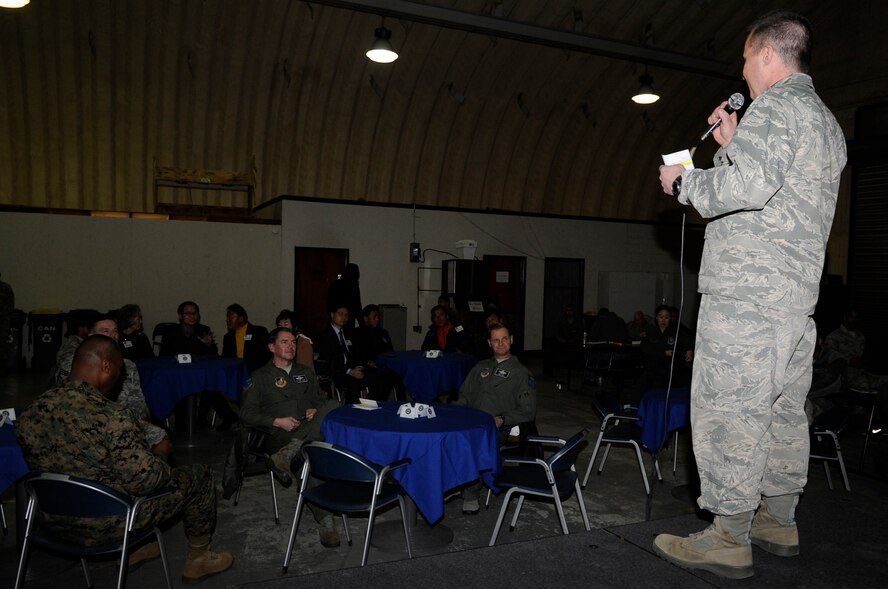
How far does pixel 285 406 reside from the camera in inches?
203

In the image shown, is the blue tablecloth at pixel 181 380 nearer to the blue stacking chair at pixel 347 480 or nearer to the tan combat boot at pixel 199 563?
the tan combat boot at pixel 199 563

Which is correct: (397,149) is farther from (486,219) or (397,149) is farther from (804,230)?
(804,230)

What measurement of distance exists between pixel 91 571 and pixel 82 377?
56.0 inches

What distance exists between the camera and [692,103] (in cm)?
1577

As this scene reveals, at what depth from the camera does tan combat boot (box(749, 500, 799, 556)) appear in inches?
86.3

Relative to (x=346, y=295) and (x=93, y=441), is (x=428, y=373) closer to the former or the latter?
(x=346, y=295)

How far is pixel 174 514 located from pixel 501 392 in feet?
8.76

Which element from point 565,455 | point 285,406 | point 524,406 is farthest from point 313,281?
point 565,455

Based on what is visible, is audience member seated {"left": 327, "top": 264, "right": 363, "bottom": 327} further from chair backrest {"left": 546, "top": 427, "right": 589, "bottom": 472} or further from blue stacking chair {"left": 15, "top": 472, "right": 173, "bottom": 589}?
blue stacking chair {"left": 15, "top": 472, "right": 173, "bottom": 589}

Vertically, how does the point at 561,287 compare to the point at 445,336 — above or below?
above

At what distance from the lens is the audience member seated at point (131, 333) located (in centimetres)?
702

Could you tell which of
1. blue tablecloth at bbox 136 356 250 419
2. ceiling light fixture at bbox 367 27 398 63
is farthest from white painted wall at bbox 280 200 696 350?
blue tablecloth at bbox 136 356 250 419

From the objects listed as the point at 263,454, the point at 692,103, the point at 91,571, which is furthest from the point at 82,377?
the point at 692,103

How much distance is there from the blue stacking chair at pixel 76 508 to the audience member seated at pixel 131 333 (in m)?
4.11
